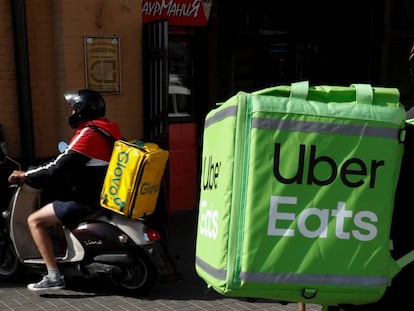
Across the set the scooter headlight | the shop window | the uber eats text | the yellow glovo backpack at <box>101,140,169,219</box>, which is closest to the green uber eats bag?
the uber eats text

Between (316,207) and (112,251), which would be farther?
(112,251)

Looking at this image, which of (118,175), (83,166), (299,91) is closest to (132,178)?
(118,175)

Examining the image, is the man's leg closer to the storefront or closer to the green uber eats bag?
the storefront

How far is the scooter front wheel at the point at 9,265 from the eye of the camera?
16.0 ft

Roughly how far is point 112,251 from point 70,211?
463 mm

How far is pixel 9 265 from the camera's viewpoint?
16.3 ft

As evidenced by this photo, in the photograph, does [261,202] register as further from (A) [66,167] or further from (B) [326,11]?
(B) [326,11]

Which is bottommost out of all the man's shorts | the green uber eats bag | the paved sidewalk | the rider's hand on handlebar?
the paved sidewalk

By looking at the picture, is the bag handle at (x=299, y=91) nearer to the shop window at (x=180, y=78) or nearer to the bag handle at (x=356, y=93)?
the bag handle at (x=356, y=93)

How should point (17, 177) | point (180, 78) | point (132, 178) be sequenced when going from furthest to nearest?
point (180, 78) < point (17, 177) < point (132, 178)

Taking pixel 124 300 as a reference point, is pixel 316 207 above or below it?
above

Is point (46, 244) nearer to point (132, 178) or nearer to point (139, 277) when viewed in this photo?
point (139, 277)

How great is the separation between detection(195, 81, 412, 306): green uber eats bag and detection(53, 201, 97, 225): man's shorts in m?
2.95

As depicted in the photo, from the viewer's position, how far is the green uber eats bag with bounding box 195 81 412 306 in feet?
5.57
